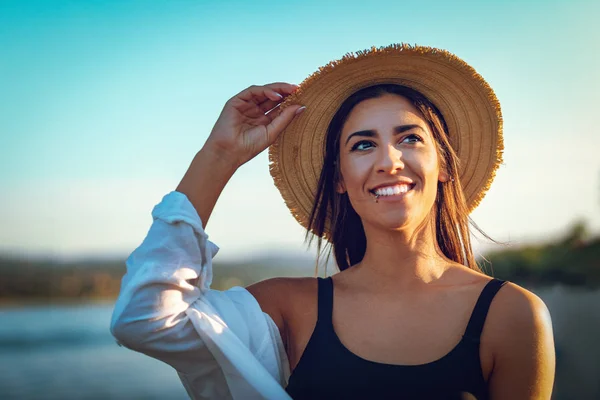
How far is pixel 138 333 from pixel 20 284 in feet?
112

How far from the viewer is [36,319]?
2459 cm

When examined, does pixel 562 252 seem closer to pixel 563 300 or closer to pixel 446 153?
pixel 563 300

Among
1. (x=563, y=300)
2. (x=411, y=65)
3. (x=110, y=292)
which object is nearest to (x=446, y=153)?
(x=411, y=65)

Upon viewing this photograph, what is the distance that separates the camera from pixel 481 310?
2316mm

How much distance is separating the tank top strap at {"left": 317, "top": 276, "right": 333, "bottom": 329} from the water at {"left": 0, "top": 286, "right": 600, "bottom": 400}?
8978 mm

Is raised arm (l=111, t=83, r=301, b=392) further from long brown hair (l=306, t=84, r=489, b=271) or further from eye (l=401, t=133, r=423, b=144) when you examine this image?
eye (l=401, t=133, r=423, b=144)

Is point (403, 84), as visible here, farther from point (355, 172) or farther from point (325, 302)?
point (325, 302)

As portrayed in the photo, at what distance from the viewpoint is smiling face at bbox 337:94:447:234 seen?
2.50 meters

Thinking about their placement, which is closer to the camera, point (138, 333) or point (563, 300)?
point (138, 333)

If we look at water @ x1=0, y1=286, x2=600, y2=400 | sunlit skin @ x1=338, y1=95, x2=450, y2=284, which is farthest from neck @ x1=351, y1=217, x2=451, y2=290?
water @ x1=0, y1=286, x2=600, y2=400

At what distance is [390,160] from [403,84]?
570mm

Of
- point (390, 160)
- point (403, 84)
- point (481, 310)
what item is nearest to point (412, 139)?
point (390, 160)

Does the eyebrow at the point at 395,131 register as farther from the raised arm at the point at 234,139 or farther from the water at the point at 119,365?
the water at the point at 119,365

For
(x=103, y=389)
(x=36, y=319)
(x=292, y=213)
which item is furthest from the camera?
(x=36, y=319)
